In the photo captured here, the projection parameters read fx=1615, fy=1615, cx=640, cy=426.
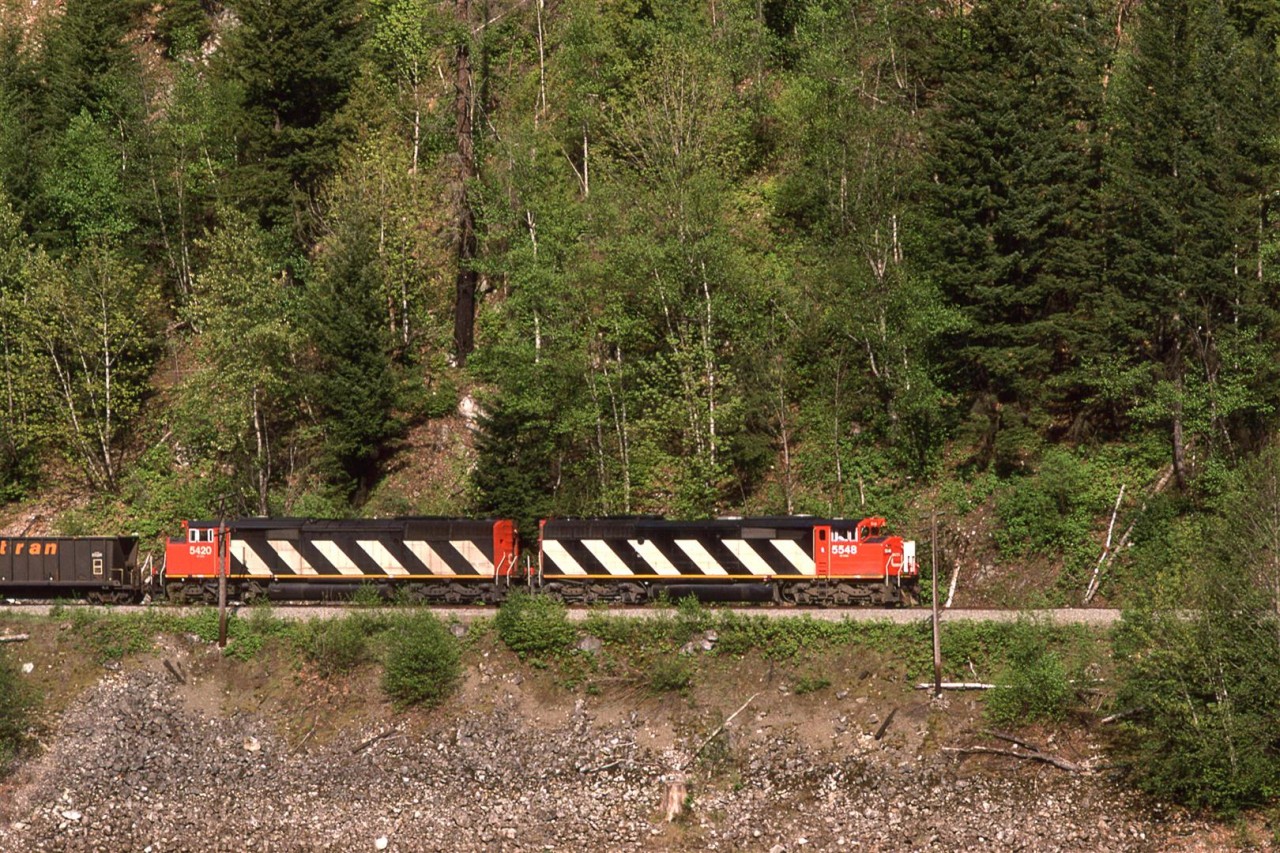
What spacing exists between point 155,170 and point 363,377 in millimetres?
16258

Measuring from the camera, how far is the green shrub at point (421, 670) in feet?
135

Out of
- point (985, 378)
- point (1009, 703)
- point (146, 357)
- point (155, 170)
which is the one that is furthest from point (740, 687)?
point (155, 170)

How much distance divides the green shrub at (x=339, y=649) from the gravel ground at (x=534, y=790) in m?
2.38

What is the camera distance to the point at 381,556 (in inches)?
1868

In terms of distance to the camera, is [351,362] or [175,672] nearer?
[175,672]

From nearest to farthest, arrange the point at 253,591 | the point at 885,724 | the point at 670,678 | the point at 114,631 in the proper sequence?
the point at 885,724 < the point at 670,678 < the point at 114,631 < the point at 253,591

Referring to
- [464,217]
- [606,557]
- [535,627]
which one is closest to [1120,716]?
[535,627]

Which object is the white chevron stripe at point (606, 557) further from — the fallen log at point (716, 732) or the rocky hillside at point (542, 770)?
the fallen log at point (716, 732)

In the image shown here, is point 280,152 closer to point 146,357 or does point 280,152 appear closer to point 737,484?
point 146,357

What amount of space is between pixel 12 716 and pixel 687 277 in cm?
2485

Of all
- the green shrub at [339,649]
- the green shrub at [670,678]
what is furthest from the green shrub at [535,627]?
the green shrub at [339,649]

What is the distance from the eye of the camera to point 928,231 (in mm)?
51969

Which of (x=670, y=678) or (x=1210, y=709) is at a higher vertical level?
(x=670, y=678)

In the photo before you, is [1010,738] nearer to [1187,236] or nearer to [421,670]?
[421,670]
